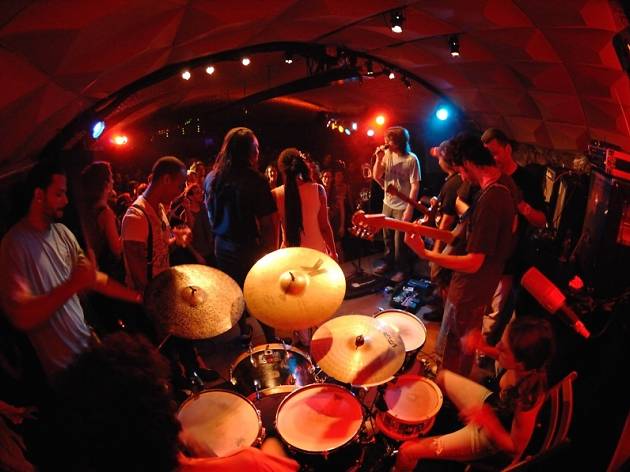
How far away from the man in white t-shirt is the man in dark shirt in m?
3.29

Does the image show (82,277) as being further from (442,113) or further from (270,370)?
(442,113)

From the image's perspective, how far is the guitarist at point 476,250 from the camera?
2.46m

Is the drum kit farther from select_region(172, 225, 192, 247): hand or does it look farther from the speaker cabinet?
the speaker cabinet

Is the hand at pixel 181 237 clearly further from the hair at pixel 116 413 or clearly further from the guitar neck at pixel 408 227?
the hair at pixel 116 413

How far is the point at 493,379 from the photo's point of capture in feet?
10.8

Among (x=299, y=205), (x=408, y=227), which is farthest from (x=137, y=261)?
(x=408, y=227)

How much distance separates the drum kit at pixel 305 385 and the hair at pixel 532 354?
1.82ft

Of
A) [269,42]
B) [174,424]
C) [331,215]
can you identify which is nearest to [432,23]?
[269,42]

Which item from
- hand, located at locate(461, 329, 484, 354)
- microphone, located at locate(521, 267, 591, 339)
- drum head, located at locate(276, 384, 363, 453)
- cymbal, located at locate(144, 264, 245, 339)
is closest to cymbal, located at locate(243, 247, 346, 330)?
cymbal, located at locate(144, 264, 245, 339)

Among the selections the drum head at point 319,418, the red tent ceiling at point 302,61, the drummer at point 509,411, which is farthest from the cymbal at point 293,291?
the red tent ceiling at point 302,61

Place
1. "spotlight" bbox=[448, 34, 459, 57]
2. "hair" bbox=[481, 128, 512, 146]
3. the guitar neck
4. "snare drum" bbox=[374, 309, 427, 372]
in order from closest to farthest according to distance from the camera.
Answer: "snare drum" bbox=[374, 309, 427, 372] < the guitar neck < "hair" bbox=[481, 128, 512, 146] < "spotlight" bbox=[448, 34, 459, 57]

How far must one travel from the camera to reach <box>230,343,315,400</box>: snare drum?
2480 mm

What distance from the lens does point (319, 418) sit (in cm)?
214

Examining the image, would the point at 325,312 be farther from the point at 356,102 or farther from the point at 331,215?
the point at 356,102
